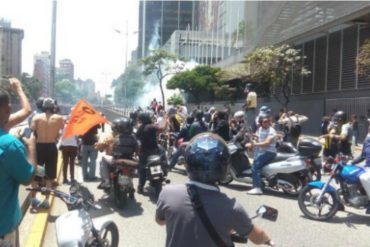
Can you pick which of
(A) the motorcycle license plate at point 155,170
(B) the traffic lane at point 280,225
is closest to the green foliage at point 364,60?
(B) the traffic lane at point 280,225

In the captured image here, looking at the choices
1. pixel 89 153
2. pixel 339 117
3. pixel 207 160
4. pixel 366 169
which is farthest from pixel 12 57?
pixel 207 160

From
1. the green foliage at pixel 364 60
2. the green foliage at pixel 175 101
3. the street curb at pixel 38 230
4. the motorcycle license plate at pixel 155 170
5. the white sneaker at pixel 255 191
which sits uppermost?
the green foliage at pixel 364 60

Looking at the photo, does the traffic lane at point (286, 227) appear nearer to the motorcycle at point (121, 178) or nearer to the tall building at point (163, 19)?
the motorcycle at point (121, 178)

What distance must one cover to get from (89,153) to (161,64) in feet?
172

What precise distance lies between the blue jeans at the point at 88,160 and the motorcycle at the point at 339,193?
513 cm

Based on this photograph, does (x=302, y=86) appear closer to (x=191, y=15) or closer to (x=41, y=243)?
(x=41, y=243)

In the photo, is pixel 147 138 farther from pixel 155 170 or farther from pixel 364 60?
pixel 364 60

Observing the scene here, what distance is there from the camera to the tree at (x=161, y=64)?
6297 centimetres

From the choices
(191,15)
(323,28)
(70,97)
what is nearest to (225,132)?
(323,28)

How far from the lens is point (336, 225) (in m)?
8.52

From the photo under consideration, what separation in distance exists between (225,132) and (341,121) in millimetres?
2968

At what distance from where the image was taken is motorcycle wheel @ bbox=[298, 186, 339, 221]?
867 cm

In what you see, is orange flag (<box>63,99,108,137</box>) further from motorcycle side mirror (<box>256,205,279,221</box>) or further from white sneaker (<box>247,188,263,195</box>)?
motorcycle side mirror (<box>256,205,279,221</box>)

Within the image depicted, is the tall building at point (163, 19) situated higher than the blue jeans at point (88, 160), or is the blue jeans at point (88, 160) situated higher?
the tall building at point (163, 19)
